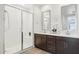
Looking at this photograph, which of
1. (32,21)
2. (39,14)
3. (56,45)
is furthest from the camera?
(32,21)

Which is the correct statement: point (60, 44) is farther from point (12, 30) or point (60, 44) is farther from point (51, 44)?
point (12, 30)

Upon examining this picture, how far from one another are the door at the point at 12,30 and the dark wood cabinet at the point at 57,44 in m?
0.69

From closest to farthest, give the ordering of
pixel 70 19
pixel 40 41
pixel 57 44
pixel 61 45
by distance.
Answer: pixel 70 19, pixel 61 45, pixel 57 44, pixel 40 41

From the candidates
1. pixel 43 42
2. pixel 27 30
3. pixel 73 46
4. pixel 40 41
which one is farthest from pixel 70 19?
pixel 27 30

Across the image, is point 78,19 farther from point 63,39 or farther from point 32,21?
point 32,21

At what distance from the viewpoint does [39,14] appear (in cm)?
298

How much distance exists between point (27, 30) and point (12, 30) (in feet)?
2.26

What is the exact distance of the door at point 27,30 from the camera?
3.17 metres

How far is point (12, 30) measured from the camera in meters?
2.68

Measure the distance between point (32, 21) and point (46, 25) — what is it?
0.59 metres

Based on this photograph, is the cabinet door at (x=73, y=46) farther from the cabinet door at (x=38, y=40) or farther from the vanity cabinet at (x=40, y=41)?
the cabinet door at (x=38, y=40)

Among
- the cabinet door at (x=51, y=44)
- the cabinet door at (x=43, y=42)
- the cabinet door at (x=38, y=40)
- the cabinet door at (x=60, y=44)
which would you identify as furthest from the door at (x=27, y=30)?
the cabinet door at (x=60, y=44)
